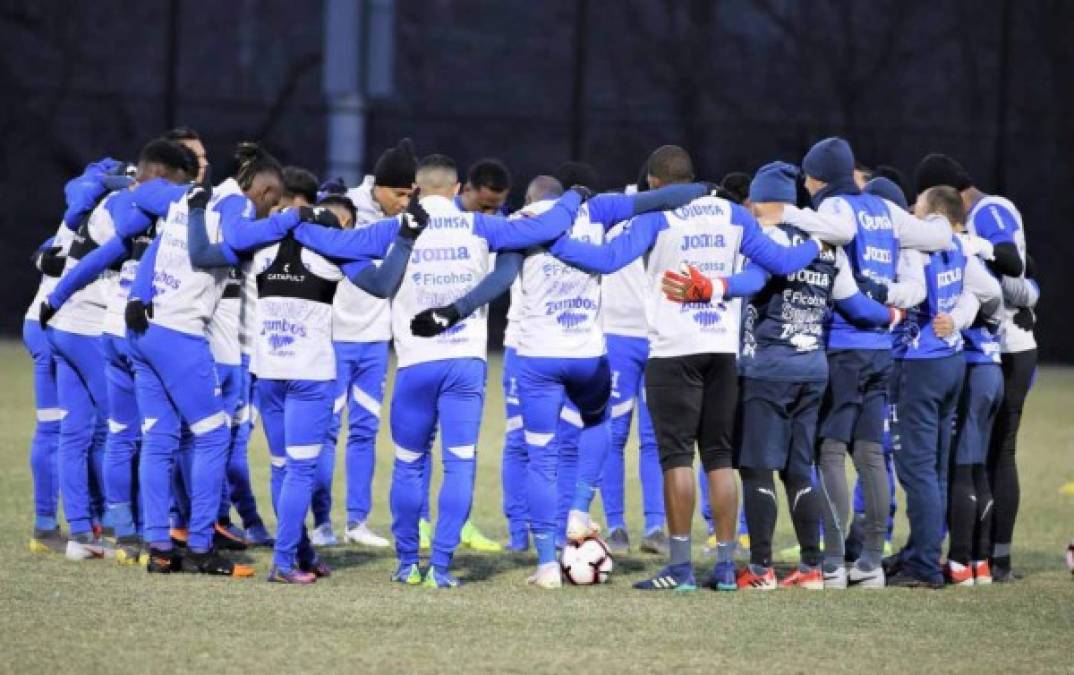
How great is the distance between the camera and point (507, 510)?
11336 millimetres

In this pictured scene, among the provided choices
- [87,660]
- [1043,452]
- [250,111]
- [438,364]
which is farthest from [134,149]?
[87,660]

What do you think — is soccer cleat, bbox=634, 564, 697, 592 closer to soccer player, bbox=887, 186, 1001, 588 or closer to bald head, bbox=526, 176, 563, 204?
soccer player, bbox=887, 186, 1001, 588

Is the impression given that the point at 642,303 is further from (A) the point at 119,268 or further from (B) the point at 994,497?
(A) the point at 119,268

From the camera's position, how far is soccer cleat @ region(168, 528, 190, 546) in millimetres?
10367

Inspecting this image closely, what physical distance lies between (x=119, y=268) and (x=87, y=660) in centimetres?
337

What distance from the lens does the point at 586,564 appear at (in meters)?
9.81

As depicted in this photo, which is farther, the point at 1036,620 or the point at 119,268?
the point at 119,268

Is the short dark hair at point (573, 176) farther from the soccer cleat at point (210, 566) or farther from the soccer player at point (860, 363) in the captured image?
the soccer cleat at point (210, 566)

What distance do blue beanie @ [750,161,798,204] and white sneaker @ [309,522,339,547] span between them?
130 inches

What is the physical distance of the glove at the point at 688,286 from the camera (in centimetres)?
931

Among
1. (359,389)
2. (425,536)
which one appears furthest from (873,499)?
(359,389)

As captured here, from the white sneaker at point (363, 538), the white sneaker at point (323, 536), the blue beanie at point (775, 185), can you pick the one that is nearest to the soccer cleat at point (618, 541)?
the white sneaker at point (363, 538)

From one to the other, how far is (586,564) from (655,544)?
1.70 meters

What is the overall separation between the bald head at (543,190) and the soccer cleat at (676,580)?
2.36 metres
